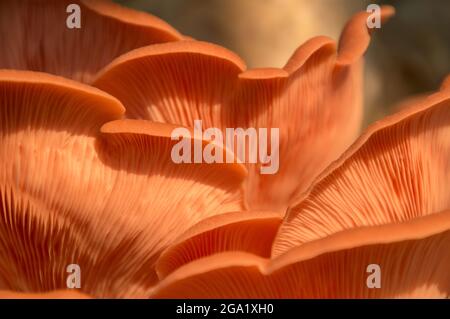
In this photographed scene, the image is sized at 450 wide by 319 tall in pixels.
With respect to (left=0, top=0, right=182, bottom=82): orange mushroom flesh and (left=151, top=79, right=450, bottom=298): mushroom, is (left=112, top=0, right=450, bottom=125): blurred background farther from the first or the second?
(left=151, top=79, right=450, bottom=298): mushroom

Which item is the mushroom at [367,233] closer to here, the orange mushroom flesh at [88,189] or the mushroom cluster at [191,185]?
the mushroom cluster at [191,185]

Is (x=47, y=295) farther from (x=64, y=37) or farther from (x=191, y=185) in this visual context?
(x=64, y=37)

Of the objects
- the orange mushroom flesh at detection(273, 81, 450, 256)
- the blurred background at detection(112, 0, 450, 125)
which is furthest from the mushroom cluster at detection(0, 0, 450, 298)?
the blurred background at detection(112, 0, 450, 125)

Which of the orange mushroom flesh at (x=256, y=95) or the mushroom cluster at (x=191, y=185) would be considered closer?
the mushroom cluster at (x=191, y=185)

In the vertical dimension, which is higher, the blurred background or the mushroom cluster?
the blurred background

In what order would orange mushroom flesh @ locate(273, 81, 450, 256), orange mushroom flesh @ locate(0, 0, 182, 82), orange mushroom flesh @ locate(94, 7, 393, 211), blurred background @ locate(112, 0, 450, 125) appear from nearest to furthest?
orange mushroom flesh @ locate(273, 81, 450, 256) < orange mushroom flesh @ locate(94, 7, 393, 211) < orange mushroom flesh @ locate(0, 0, 182, 82) < blurred background @ locate(112, 0, 450, 125)

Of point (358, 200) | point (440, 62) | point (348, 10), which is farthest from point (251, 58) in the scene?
point (358, 200)

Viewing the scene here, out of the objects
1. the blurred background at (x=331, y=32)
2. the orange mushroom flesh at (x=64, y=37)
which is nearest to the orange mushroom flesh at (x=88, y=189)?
the orange mushroom flesh at (x=64, y=37)
